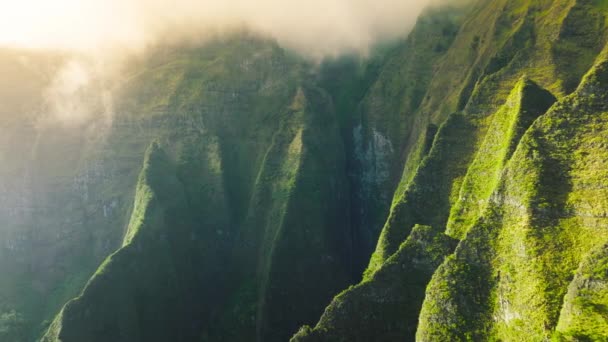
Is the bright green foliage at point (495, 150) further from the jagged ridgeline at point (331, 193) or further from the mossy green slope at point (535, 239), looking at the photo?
the mossy green slope at point (535, 239)

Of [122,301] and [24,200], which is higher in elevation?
[24,200]

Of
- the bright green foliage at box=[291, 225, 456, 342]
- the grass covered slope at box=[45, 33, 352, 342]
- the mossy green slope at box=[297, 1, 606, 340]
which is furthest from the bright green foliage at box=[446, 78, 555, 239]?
the grass covered slope at box=[45, 33, 352, 342]

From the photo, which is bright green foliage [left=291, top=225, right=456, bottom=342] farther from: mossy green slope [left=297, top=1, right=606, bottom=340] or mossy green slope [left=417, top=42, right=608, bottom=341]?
mossy green slope [left=417, top=42, right=608, bottom=341]

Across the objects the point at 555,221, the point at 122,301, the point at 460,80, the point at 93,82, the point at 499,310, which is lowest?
the point at 499,310

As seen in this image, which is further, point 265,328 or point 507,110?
point 265,328

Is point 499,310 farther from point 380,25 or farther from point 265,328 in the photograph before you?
point 380,25

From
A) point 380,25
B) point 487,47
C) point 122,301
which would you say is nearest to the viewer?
point 122,301

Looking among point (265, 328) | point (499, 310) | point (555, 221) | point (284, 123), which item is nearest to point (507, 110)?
point (555, 221)

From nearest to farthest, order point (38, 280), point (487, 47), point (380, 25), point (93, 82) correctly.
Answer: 1. point (487, 47)
2. point (38, 280)
3. point (93, 82)
4. point (380, 25)
